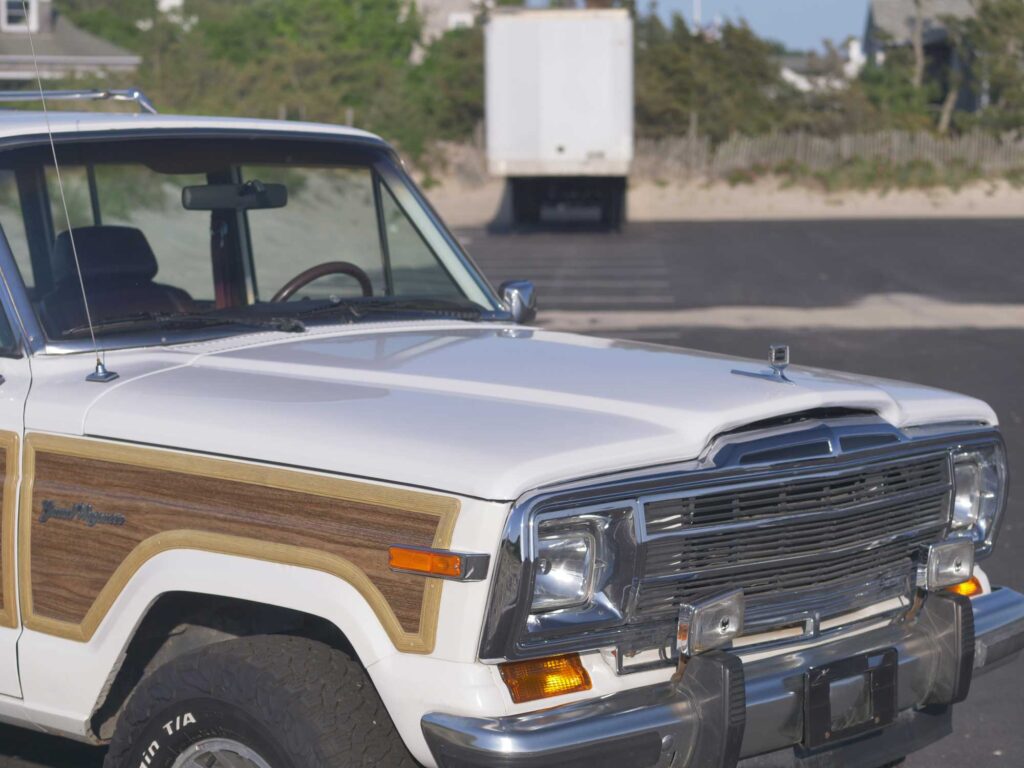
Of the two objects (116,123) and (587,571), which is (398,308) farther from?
(587,571)

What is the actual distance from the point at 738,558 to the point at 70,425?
1513 millimetres

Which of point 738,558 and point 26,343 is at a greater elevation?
point 26,343

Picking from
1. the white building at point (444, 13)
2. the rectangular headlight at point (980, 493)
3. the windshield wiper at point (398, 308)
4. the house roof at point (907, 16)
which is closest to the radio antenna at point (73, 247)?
the windshield wiper at point (398, 308)

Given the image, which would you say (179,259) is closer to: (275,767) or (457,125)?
(275,767)

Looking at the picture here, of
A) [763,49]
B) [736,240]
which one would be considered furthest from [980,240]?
[763,49]

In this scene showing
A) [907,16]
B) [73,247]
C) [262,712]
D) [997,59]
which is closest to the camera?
[262,712]

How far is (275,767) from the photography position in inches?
117

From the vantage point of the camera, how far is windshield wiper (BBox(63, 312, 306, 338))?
12.7 ft

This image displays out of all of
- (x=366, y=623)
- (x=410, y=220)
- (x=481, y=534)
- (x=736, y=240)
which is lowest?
(x=736, y=240)

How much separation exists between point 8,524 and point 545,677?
1.31 m

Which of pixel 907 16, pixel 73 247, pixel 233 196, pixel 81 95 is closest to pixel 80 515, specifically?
pixel 73 247

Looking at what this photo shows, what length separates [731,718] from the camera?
9.96ft

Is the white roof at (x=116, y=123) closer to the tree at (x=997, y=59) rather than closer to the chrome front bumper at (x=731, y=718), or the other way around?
the chrome front bumper at (x=731, y=718)

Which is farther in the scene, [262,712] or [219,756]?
[219,756]
